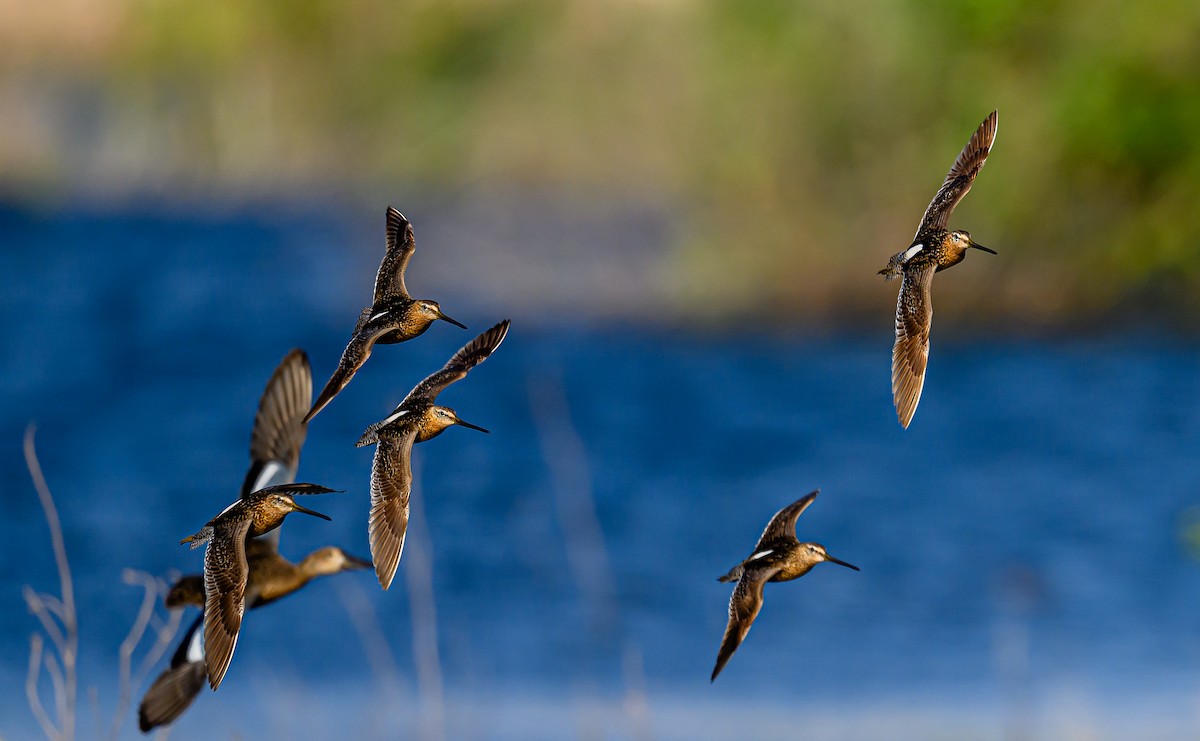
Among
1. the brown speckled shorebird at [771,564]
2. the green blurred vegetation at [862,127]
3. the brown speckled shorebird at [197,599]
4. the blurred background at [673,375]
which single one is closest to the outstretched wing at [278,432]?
the brown speckled shorebird at [197,599]

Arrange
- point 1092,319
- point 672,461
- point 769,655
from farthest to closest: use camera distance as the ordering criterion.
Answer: point 1092,319, point 672,461, point 769,655

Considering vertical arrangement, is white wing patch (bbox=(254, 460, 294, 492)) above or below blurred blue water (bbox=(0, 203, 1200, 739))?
below

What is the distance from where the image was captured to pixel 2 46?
193ft

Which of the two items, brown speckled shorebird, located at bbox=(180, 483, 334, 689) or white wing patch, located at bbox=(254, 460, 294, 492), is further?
white wing patch, located at bbox=(254, 460, 294, 492)

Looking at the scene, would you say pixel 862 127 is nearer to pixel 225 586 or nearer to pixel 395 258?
pixel 395 258

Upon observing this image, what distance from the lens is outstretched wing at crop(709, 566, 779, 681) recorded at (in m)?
1.98

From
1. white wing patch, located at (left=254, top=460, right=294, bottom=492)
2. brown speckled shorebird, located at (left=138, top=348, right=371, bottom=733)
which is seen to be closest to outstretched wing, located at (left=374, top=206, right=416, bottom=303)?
brown speckled shorebird, located at (left=138, top=348, right=371, bottom=733)

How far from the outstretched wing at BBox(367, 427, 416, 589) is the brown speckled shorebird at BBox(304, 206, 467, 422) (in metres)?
0.11

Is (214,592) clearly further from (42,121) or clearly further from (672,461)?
(42,121)

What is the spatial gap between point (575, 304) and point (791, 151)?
7.98 meters

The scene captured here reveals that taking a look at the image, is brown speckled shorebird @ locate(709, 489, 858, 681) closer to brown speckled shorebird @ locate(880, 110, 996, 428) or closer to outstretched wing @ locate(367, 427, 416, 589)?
brown speckled shorebird @ locate(880, 110, 996, 428)

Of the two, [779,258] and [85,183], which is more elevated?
[85,183]

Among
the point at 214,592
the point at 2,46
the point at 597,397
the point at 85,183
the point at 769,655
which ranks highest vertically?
the point at 2,46

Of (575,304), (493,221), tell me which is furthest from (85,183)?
(575,304)
